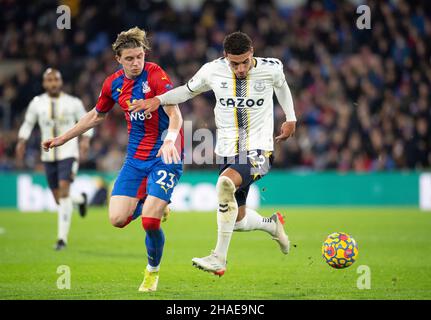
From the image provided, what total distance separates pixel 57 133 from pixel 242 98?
5.62 meters

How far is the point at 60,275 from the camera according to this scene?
9461 millimetres

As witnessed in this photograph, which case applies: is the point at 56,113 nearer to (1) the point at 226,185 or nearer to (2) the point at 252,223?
(2) the point at 252,223

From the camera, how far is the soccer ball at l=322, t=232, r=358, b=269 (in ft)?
28.8

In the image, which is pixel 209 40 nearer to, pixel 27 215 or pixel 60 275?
pixel 27 215

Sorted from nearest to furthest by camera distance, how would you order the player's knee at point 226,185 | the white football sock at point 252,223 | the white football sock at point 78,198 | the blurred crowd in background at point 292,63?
the player's knee at point 226,185, the white football sock at point 252,223, the white football sock at point 78,198, the blurred crowd in background at point 292,63

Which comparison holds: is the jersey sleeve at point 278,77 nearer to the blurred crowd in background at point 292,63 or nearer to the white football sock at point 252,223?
the white football sock at point 252,223

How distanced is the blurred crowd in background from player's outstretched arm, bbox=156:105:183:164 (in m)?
12.3

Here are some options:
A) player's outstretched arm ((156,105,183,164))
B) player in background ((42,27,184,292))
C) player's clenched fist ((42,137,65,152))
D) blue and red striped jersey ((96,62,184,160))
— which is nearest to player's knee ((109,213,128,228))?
player in background ((42,27,184,292))

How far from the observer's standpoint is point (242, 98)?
28.6 ft

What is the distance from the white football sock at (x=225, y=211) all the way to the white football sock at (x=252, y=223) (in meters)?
0.67

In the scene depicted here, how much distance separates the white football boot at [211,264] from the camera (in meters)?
8.09

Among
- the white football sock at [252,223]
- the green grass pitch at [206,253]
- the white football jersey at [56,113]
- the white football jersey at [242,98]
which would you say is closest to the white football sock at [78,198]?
the green grass pitch at [206,253]

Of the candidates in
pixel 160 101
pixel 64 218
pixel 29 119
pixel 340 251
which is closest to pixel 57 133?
pixel 29 119
